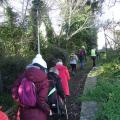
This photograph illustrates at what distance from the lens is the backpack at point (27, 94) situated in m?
6.59

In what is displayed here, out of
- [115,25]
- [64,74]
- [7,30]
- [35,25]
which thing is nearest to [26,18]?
[35,25]

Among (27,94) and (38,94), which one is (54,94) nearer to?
(38,94)

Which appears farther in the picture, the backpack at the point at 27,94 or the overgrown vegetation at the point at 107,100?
the overgrown vegetation at the point at 107,100

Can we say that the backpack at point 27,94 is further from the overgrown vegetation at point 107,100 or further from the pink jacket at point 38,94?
the overgrown vegetation at point 107,100

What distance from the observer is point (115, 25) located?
3192cm

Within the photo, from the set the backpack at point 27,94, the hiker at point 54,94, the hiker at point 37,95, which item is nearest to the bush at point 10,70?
the hiker at point 54,94

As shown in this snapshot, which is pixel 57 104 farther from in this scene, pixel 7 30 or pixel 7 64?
pixel 7 30

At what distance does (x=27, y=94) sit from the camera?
6.61 m

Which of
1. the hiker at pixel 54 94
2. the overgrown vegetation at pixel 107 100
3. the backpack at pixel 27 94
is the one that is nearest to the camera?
the backpack at pixel 27 94

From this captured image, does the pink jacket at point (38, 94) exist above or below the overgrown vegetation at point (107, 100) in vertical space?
above

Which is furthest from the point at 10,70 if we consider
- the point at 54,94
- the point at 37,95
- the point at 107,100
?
the point at 37,95

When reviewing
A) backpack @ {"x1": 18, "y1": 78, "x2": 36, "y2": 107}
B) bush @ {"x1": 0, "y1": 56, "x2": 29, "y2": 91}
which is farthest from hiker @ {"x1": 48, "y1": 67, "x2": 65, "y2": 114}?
bush @ {"x1": 0, "y1": 56, "x2": 29, "y2": 91}

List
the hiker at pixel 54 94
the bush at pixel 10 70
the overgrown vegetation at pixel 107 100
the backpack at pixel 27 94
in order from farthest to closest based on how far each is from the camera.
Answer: the bush at pixel 10 70 → the overgrown vegetation at pixel 107 100 → the hiker at pixel 54 94 → the backpack at pixel 27 94

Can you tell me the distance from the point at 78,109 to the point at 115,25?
20.8 m
